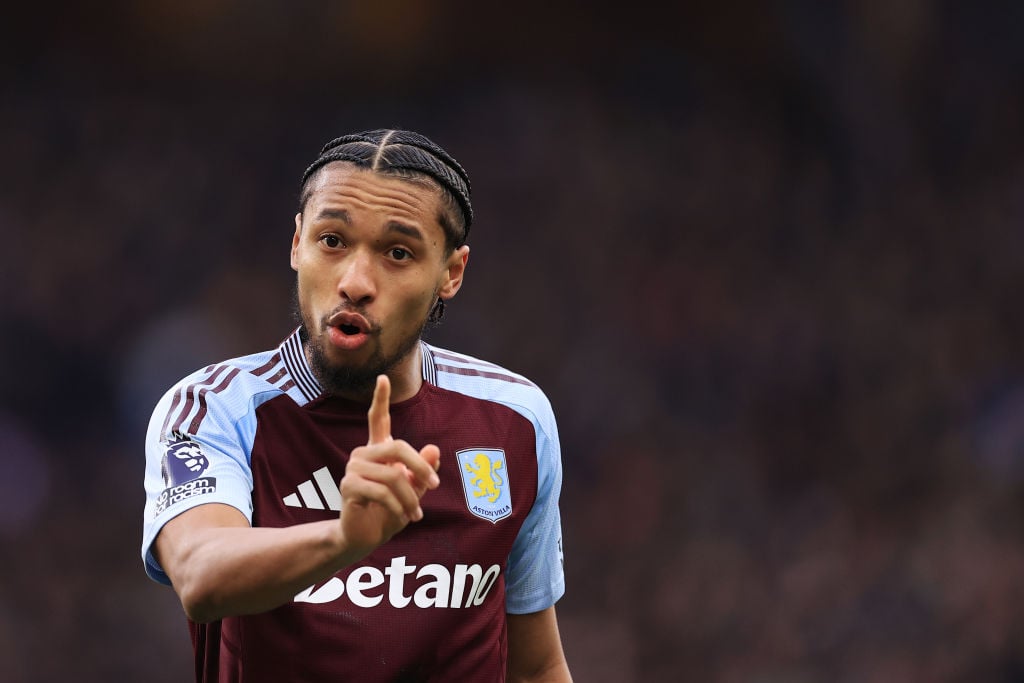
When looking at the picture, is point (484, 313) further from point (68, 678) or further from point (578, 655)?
point (68, 678)

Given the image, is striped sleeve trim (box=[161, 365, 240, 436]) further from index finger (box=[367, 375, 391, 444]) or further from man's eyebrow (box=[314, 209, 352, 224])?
index finger (box=[367, 375, 391, 444])

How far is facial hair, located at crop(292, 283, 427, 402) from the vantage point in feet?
7.63

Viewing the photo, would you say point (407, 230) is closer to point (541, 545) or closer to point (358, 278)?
point (358, 278)

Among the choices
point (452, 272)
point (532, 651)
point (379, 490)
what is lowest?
point (532, 651)

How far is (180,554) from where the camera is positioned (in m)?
1.98

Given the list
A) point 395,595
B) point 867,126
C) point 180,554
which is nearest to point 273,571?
point 180,554

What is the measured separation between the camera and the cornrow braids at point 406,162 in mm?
2422

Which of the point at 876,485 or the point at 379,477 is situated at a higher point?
the point at 876,485

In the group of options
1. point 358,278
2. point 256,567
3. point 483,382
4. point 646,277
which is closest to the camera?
point 256,567

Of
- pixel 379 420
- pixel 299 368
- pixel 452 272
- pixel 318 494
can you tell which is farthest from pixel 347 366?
pixel 379 420

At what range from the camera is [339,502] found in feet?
7.71

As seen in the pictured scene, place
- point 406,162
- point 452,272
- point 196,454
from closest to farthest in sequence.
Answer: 1. point 196,454
2. point 406,162
3. point 452,272

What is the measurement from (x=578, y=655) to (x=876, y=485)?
6.79ft

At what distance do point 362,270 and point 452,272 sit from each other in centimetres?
36
